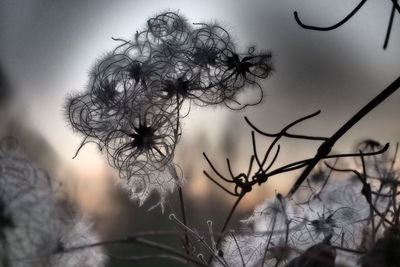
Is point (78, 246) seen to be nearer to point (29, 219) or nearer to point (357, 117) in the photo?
point (29, 219)

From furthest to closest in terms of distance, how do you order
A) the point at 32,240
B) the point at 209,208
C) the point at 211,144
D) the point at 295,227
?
the point at 209,208
the point at 211,144
the point at 295,227
the point at 32,240

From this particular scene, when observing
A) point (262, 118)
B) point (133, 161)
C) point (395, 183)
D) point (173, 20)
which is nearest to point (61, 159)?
point (133, 161)

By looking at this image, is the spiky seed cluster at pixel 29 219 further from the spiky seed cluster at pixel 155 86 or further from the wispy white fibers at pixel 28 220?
the spiky seed cluster at pixel 155 86

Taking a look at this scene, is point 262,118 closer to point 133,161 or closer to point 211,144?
point 211,144

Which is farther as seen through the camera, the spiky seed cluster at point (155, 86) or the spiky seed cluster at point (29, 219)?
the spiky seed cluster at point (155, 86)

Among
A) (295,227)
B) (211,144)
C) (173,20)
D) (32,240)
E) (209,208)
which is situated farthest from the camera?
(209,208)

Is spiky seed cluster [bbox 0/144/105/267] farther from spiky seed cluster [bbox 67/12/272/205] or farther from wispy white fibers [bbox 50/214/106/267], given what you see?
spiky seed cluster [bbox 67/12/272/205]

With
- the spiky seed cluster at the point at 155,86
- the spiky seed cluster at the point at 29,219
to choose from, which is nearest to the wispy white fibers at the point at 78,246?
the spiky seed cluster at the point at 29,219

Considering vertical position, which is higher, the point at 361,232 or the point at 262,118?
the point at 262,118
